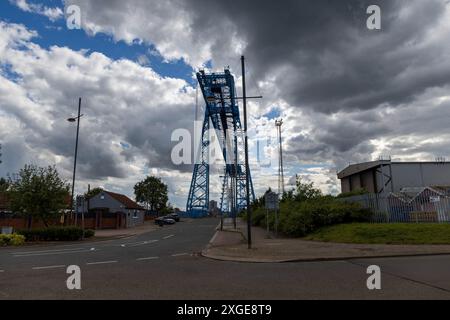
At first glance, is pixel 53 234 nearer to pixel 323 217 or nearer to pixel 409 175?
pixel 323 217

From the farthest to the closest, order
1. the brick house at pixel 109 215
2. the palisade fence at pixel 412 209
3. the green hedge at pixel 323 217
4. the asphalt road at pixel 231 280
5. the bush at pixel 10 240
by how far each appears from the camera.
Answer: the brick house at pixel 109 215 < the bush at pixel 10 240 < the green hedge at pixel 323 217 < the palisade fence at pixel 412 209 < the asphalt road at pixel 231 280

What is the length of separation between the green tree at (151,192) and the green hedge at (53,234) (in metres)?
69.3

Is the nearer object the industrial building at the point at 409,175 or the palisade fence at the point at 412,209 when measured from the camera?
the palisade fence at the point at 412,209

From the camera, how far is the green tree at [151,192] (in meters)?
93.7

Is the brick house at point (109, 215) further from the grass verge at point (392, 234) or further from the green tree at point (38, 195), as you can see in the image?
the grass verge at point (392, 234)

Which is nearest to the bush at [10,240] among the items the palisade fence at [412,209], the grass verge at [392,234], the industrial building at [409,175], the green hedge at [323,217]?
the green hedge at [323,217]

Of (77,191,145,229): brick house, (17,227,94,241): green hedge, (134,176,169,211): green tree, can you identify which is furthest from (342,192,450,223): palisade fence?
(134,176,169,211): green tree

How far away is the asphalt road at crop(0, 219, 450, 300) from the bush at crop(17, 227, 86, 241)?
12948 mm

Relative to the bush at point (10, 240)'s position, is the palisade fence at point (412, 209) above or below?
above

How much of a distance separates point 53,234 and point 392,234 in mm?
19974

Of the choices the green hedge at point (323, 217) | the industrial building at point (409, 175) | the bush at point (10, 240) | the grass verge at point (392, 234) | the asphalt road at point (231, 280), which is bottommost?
the asphalt road at point (231, 280)

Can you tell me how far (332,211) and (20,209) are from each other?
2084cm
